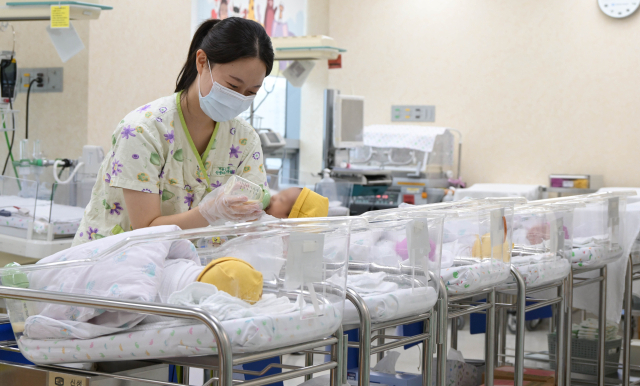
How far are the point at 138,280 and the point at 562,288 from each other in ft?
5.53

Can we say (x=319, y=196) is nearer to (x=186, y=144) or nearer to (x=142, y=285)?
(x=186, y=144)

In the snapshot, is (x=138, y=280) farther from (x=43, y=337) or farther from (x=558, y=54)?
(x=558, y=54)

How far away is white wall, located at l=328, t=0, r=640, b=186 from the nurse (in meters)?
4.11

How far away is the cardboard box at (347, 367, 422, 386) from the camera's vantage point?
2023 mm

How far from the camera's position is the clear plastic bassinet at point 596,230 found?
256 centimetres

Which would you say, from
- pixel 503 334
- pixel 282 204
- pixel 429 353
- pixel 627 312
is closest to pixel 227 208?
pixel 282 204

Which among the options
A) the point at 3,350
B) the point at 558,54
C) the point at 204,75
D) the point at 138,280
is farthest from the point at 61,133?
the point at 558,54

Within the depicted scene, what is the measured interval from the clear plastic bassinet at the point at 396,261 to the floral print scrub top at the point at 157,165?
1.52 ft

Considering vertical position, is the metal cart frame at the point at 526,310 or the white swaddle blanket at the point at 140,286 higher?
the white swaddle blanket at the point at 140,286

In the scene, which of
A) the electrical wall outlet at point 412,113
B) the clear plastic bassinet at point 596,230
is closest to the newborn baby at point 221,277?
the clear plastic bassinet at point 596,230

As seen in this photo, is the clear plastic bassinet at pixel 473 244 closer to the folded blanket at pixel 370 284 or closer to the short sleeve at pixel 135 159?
the folded blanket at pixel 370 284

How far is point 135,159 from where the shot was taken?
5.45 ft

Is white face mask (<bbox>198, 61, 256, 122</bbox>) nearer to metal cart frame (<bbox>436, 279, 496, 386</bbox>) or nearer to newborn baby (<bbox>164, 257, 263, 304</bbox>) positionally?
newborn baby (<bbox>164, 257, 263, 304</bbox>)

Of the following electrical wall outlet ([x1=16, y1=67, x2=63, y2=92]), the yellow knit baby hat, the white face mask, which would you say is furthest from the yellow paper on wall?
the yellow knit baby hat
